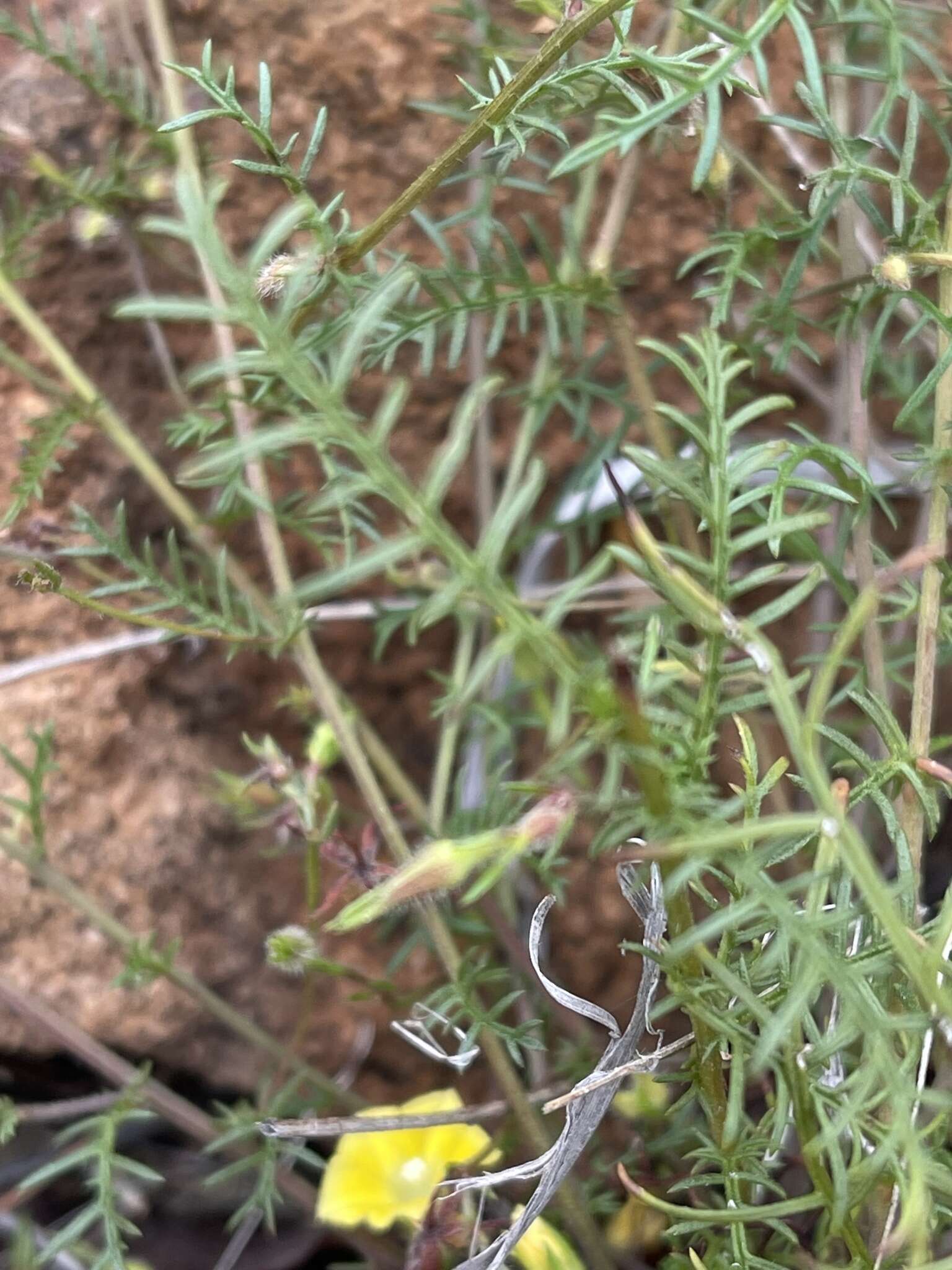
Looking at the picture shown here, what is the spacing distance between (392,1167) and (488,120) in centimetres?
100

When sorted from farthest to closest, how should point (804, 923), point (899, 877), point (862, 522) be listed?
point (862, 522) → point (899, 877) → point (804, 923)

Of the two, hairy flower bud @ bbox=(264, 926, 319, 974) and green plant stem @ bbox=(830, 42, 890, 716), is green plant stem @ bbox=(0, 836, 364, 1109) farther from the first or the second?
green plant stem @ bbox=(830, 42, 890, 716)

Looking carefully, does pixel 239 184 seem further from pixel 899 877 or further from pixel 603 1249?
pixel 603 1249

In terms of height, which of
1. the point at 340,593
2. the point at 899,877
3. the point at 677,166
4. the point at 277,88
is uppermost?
the point at 277,88

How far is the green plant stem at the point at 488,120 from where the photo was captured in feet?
1.97

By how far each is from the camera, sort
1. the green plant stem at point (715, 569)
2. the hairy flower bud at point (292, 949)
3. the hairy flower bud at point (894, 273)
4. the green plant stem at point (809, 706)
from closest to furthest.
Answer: the green plant stem at point (809, 706) → the green plant stem at point (715, 569) → the hairy flower bud at point (894, 273) → the hairy flower bud at point (292, 949)

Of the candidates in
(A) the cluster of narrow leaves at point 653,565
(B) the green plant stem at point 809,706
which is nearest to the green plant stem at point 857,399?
(A) the cluster of narrow leaves at point 653,565

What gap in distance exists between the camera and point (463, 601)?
108 cm

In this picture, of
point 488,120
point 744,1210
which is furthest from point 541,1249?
point 488,120

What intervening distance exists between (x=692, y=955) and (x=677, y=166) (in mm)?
931

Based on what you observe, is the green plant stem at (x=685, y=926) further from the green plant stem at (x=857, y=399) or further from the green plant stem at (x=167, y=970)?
the green plant stem at (x=167, y=970)

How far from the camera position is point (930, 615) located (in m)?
0.76

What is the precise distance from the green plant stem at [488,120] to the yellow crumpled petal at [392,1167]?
2.55ft

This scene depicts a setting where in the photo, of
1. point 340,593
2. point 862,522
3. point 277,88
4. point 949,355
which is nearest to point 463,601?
point 340,593
